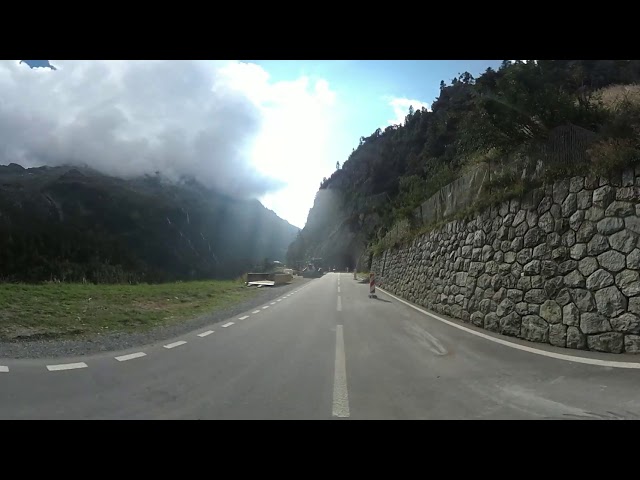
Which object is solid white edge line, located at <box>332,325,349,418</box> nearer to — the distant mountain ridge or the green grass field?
the green grass field

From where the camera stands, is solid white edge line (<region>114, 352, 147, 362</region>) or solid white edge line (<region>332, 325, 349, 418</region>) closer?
solid white edge line (<region>332, 325, 349, 418</region>)

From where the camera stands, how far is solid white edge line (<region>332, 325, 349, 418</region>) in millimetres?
4023

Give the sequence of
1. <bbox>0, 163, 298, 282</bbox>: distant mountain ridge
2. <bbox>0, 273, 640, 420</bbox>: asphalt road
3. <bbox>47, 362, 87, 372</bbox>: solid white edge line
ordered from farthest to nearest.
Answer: <bbox>0, 163, 298, 282</bbox>: distant mountain ridge
<bbox>47, 362, 87, 372</bbox>: solid white edge line
<bbox>0, 273, 640, 420</bbox>: asphalt road

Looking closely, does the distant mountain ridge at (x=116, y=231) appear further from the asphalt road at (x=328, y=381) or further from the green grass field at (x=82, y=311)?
the asphalt road at (x=328, y=381)

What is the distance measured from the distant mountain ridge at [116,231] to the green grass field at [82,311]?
1158cm

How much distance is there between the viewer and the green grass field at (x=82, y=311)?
29.2 ft

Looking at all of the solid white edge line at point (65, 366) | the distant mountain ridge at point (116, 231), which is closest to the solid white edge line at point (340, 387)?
the solid white edge line at point (65, 366)

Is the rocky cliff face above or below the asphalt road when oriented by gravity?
above

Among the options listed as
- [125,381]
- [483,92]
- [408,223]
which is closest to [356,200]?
[408,223]

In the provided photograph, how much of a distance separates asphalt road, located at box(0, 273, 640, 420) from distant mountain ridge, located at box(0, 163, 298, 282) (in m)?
21.4

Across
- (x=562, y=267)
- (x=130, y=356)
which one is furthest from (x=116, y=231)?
(x=562, y=267)

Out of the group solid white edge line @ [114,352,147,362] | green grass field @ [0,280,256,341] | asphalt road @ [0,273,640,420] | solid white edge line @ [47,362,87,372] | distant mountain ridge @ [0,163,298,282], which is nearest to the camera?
asphalt road @ [0,273,640,420]

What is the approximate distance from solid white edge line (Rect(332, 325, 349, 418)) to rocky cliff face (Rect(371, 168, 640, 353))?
13.5 ft

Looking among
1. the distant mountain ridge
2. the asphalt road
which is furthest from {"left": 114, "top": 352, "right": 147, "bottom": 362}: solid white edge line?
the distant mountain ridge
